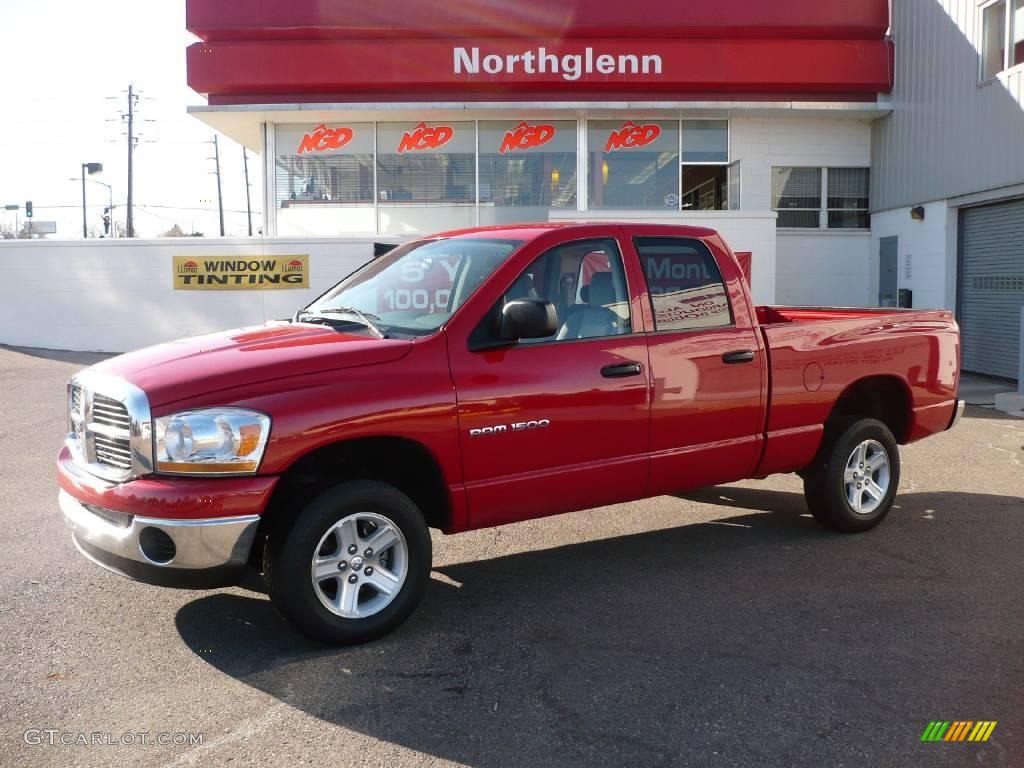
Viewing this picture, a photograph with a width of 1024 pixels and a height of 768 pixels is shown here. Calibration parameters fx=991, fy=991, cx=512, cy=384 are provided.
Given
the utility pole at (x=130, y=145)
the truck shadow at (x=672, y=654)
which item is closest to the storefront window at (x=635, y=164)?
the truck shadow at (x=672, y=654)

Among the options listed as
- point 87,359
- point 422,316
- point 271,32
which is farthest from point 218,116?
point 422,316

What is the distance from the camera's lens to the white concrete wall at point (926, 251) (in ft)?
54.8

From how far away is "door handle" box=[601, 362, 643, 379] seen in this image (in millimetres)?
5156

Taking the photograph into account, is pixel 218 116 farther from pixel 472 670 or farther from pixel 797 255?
pixel 472 670

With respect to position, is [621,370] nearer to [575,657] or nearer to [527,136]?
[575,657]

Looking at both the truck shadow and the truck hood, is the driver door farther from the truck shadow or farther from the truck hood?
the truck shadow

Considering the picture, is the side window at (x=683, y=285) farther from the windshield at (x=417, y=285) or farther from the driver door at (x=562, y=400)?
the windshield at (x=417, y=285)

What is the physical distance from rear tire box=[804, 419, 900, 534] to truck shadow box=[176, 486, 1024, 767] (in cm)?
18

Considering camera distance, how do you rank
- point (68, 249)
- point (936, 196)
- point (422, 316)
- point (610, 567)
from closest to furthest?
point (422, 316)
point (610, 567)
point (936, 196)
point (68, 249)

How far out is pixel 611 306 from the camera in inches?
211

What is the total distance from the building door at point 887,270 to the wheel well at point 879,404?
42.3 feet

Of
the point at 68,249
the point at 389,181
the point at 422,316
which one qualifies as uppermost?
the point at 389,181

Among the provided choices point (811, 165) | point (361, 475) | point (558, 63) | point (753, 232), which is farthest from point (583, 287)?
point (811, 165)

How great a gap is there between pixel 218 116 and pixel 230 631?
56.8 feet
